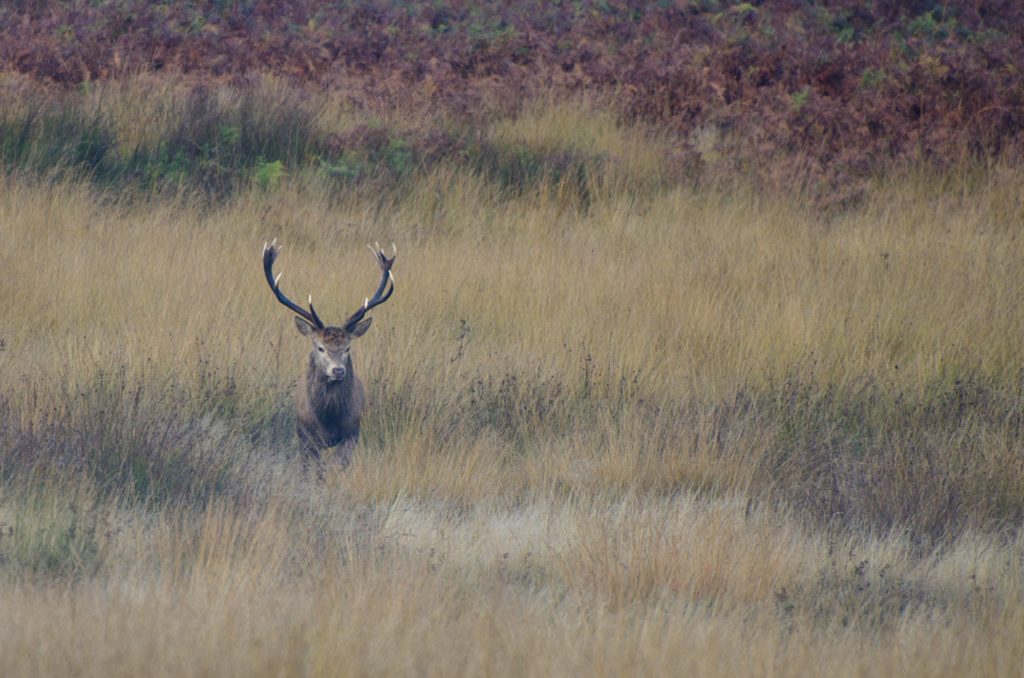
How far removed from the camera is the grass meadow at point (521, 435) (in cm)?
337

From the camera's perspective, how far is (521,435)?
233 inches

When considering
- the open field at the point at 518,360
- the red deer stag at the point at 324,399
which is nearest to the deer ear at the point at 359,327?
the red deer stag at the point at 324,399

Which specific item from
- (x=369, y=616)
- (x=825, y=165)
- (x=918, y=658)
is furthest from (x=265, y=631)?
(x=825, y=165)

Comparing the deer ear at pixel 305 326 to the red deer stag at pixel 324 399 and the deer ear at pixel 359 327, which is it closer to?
the red deer stag at pixel 324 399

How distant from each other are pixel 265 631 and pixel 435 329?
13.6 feet

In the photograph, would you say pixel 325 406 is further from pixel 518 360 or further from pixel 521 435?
pixel 518 360

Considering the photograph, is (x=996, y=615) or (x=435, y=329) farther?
(x=435, y=329)

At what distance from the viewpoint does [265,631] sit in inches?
125

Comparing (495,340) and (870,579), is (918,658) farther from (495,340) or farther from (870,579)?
(495,340)

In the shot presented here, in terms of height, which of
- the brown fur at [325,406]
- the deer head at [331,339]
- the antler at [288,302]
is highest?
the antler at [288,302]

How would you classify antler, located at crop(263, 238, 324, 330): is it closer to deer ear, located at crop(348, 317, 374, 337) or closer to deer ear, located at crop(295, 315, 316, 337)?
deer ear, located at crop(295, 315, 316, 337)

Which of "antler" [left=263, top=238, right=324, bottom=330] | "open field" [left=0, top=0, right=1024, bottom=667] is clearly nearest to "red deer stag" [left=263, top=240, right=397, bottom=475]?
"antler" [left=263, top=238, right=324, bottom=330]

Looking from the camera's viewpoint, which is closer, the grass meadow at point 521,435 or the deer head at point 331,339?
the grass meadow at point 521,435

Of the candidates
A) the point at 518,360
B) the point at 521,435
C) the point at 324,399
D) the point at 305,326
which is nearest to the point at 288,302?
the point at 305,326
